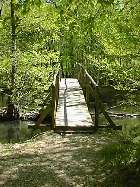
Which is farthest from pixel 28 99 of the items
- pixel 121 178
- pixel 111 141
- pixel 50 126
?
pixel 121 178

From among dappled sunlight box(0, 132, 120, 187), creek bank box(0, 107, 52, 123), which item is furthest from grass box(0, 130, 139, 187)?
creek bank box(0, 107, 52, 123)

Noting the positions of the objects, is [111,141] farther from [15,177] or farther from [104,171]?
[15,177]

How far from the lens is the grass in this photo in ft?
23.5

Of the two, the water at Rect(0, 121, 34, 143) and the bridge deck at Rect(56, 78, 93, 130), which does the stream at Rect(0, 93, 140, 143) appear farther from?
the bridge deck at Rect(56, 78, 93, 130)

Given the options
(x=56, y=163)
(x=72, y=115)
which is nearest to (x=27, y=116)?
(x=72, y=115)

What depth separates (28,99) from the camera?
74.4ft

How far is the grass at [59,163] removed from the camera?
23.5ft

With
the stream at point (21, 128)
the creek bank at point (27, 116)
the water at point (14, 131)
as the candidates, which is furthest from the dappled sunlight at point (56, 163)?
the creek bank at point (27, 116)

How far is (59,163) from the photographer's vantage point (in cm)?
829

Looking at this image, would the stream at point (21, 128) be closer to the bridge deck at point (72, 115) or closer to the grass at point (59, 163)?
the bridge deck at point (72, 115)

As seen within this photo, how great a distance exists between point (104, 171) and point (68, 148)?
1.96m

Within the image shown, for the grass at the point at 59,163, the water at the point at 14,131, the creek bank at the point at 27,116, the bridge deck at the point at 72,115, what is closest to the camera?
the grass at the point at 59,163

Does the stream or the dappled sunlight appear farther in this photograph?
the stream

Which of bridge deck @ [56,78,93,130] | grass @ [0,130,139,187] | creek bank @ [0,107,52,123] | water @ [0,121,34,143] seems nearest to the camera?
grass @ [0,130,139,187]
